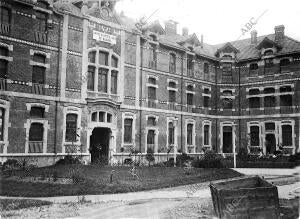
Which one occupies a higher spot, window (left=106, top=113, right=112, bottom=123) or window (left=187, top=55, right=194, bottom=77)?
window (left=187, top=55, right=194, bottom=77)

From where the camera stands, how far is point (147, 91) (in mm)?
29328

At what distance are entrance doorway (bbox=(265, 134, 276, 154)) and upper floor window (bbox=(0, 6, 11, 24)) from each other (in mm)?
24633

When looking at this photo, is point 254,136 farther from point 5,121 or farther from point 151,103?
point 5,121

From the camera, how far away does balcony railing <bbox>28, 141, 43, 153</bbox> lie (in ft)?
70.9

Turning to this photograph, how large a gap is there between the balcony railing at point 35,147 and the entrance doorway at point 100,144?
183 inches

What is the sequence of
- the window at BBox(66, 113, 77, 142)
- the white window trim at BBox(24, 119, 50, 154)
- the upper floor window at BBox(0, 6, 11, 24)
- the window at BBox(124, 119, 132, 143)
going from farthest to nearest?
the window at BBox(124, 119, 132, 143), the window at BBox(66, 113, 77, 142), the white window trim at BBox(24, 119, 50, 154), the upper floor window at BBox(0, 6, 11, 24)

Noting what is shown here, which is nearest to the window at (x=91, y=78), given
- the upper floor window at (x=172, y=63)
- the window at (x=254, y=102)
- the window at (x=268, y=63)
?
the upper floor window at (x=172, y=63)

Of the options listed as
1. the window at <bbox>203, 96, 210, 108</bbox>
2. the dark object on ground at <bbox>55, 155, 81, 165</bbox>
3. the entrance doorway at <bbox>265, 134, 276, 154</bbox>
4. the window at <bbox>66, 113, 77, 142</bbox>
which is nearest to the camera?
the dark object on ground at <bbox>55, 155, 81, 165</bbox>

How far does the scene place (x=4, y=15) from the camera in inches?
835

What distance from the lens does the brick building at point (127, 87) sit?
21.7 metres

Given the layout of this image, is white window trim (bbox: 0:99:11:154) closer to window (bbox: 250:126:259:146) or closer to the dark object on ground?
the dark object on ground

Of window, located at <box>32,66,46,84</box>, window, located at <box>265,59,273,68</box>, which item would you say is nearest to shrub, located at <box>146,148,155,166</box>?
window, located at <box>32,66,46,84</box>

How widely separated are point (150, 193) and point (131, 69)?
1595 centimetres

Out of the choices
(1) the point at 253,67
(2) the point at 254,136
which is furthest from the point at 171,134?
(1) the point at 253,67
